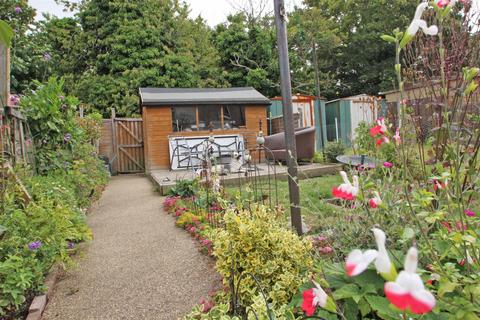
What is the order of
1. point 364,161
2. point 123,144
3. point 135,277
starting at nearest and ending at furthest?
point 135,277 < point 364,161 < point 123,144

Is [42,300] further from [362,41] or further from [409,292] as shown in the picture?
[362,41]

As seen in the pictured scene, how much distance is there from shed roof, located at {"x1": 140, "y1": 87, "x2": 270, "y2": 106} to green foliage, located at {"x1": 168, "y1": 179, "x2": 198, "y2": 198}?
15.6 feet

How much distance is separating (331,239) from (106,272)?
1.80 meters

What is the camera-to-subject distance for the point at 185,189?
533 centimetres

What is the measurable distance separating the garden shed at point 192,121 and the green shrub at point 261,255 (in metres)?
7.35

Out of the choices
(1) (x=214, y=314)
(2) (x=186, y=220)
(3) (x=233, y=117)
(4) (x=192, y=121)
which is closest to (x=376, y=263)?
(1) (x=214, y=314)

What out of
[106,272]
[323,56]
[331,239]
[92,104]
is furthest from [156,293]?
[323,56]

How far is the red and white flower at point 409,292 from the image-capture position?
44 cm

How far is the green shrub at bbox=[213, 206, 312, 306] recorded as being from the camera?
1.86 meters

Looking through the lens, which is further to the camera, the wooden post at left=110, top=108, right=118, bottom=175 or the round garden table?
the wooden post at left=110, top=108, right=118, bottom=175

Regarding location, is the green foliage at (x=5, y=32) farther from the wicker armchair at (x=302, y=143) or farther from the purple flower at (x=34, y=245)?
the wicker armchair at (x=302, y=143)

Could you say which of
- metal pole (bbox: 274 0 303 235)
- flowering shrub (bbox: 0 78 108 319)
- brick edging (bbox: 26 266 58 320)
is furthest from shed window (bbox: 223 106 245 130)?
brick edging (bbox: 26 266 58 320)

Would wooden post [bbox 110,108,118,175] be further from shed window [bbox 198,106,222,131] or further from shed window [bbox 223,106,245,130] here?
shed window [bbox 223,106,245,130]

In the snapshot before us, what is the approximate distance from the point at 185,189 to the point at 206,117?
5133 mm
